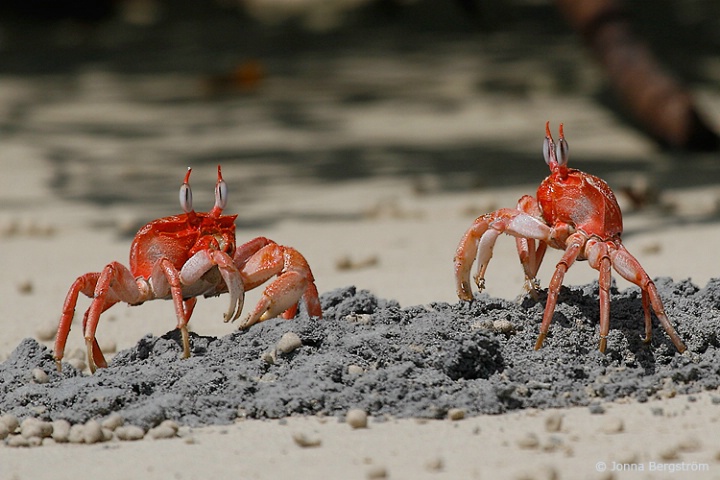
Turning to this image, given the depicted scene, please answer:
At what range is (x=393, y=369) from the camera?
3680 mm

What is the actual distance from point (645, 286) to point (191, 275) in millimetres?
1382

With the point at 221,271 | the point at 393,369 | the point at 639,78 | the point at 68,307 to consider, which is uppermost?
the point at 639,78

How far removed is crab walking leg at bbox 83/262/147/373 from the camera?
3.85 m

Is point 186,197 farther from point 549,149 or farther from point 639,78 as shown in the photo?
point 639,78

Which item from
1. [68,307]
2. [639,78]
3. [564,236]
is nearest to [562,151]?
Result: [564,236]

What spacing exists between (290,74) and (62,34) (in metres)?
3.09

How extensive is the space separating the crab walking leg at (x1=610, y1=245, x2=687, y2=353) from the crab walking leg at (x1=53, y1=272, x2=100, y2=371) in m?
1.60

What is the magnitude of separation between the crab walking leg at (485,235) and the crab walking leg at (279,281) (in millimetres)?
477

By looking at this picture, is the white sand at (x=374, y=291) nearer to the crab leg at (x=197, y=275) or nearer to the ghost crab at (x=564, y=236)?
the ghost crab at (x=564, y=236)

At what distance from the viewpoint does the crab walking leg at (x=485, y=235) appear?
394cm

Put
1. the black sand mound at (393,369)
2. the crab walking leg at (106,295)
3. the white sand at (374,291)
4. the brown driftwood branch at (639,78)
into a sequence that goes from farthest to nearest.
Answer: the brown driftwood branch at (639,78) → the crab walking leg at (106,295) → the black sand mound at (393,369) → the white sand at (374,291)

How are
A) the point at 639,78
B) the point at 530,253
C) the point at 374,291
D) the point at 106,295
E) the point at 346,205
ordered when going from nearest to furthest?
1. the point at 106,295
2. the point at 530,253
3. the point at 374,291
4. the point at 346,205
5. the point at 639,78

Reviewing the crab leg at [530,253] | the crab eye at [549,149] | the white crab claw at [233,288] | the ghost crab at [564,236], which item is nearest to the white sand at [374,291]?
the ghost crab at [564,236]

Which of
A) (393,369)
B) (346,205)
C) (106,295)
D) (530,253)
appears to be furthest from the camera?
(346,205)
